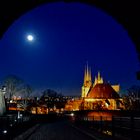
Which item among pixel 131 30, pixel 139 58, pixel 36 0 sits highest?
pixel 36 0

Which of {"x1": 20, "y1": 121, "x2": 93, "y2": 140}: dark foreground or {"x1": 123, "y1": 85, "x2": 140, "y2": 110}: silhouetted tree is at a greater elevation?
{"x1": 123, "y1": 85, "x2": 140, "y2": 110}: silhouetted tree

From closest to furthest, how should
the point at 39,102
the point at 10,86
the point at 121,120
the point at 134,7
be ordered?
the point at 134,7
the point at 121,120
the point at 10,86
the point at 39,102

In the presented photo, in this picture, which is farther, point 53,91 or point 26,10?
point 53,91

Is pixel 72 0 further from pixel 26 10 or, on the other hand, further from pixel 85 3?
pixel 26 10

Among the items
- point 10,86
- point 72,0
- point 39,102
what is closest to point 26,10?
point 72,0

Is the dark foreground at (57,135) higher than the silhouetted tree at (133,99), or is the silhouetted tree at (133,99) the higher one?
the silhouetted tree at (133,99)

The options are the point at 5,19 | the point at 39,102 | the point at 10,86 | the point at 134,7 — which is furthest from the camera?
the point at 39,102

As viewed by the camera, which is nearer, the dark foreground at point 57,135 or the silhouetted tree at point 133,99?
the dark foreground at point 57,135

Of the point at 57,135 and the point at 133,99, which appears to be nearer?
the point at 57,135

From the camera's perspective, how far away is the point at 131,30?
14703 mm

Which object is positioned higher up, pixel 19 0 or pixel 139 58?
pixel 19 0

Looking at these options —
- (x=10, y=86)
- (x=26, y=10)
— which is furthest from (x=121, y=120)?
(x=10, y=86)

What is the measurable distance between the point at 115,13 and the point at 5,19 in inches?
160

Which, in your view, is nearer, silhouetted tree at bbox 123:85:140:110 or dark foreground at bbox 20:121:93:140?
dark foreground at bbox 20:121:93:140
